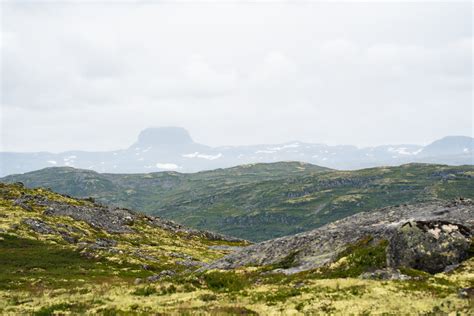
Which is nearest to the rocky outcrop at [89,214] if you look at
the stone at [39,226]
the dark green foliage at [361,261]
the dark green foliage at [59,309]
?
the stone at [39,226]

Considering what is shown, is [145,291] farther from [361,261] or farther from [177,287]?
[361,261]

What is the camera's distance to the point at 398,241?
131ft

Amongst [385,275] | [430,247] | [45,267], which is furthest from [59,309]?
[45,267]

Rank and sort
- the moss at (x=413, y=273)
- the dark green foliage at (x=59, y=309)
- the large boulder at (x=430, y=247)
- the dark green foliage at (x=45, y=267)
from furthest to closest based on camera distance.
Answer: the dark green foliage at (x=45, y=267), the large boulder at (x=430, y=247), the moss at (x=413, y=273), the dark green foliage at (x=59, y=309)

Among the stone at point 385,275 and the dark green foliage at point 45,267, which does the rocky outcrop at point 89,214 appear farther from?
the stone at point 385,275

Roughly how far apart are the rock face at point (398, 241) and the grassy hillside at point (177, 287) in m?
2.67

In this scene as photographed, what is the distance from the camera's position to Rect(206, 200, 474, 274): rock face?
127 ft

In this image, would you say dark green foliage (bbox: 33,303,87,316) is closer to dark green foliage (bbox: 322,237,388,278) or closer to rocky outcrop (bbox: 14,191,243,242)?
dark green foliage (bbox: 322,237,388,278)

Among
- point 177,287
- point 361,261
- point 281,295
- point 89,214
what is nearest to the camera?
point 281,295

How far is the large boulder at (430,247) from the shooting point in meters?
38.6

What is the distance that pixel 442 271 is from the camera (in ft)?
124

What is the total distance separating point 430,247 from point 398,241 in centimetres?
293

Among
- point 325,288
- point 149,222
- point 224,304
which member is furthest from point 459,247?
point 149,222

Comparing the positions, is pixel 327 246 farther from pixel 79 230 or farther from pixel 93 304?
pixel 79 230
